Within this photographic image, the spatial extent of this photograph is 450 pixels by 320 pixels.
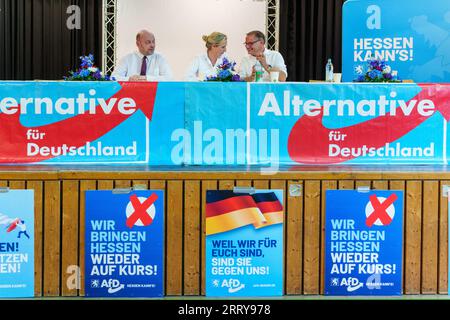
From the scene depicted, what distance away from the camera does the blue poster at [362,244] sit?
12.1 ft

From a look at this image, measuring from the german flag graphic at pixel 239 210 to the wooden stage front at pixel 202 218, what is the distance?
5cm

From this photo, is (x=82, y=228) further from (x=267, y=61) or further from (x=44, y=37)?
(x=44, y=37)

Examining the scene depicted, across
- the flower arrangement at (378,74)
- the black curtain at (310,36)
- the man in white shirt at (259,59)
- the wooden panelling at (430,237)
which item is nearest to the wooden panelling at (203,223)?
the wooden panelling at (430,237)

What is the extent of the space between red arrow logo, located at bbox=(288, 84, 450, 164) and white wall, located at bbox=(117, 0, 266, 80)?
6.17 metres

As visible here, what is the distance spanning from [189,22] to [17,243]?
738 centimetres

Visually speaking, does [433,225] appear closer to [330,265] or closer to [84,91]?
[330,265]

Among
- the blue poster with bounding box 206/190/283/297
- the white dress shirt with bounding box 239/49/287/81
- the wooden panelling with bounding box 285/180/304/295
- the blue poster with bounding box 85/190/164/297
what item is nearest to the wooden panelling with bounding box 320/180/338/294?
the wooden panelling with bounding box 285/180/304/295

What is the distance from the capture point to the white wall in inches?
410

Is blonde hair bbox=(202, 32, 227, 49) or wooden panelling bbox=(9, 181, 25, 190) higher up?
blonde hair bbox=(202, 32, 227, 49)

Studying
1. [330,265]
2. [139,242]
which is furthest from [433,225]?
[139,242]

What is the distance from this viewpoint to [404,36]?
541 centimetres

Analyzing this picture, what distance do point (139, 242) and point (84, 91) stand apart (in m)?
1.27

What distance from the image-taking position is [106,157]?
4344 mm

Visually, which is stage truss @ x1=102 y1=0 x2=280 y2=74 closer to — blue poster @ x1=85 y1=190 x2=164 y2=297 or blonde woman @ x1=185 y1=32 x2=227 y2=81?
blonde woman @ x1=185 y1=32 x2=227 y2=81
